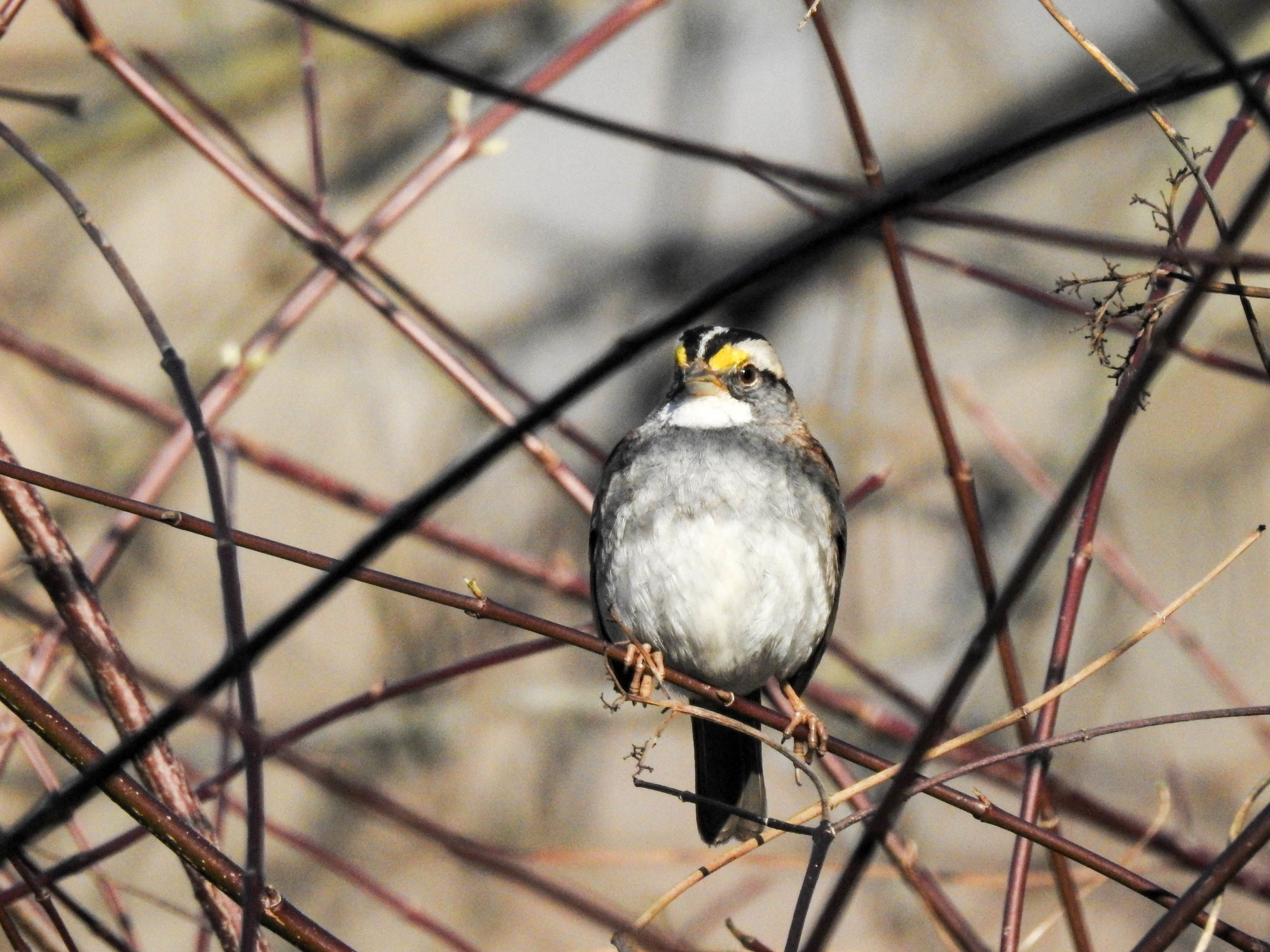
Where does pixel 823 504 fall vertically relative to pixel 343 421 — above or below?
below

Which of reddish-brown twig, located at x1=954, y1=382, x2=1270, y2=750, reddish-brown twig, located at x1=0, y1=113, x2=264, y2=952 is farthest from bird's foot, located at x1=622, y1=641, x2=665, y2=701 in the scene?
reddish-brown twig, located at x1=0, y1=113, x2=264, y2=952

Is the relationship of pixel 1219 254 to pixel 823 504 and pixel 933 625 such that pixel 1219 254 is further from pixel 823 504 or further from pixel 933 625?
pixel 933 625

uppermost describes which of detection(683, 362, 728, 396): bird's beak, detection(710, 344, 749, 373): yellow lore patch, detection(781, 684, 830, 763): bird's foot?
detection(710, 344, 749, 373): yellow lore patch

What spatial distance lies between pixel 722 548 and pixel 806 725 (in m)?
0.38

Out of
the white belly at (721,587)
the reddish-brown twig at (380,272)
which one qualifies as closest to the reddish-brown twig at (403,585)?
the white belly at (721,587)

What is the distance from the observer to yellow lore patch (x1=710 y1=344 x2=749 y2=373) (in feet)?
9.00

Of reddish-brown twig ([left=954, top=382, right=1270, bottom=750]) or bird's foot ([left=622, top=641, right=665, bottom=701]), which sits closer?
bird's foot ([left=622, top=641, right=665, bottom=701])

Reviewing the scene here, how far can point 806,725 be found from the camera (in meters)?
2.35

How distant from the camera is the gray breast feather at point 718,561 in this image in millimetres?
2422

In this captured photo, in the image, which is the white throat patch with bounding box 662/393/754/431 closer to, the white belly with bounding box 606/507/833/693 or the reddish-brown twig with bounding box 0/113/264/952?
the white belly with bounding box 606/507/833/693

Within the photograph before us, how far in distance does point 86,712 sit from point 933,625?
2.50 meters

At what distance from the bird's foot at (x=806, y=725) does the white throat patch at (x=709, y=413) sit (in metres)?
0.59

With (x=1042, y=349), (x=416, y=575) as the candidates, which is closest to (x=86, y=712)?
(x=416, y=575)

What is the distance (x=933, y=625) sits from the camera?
373 centimetres
